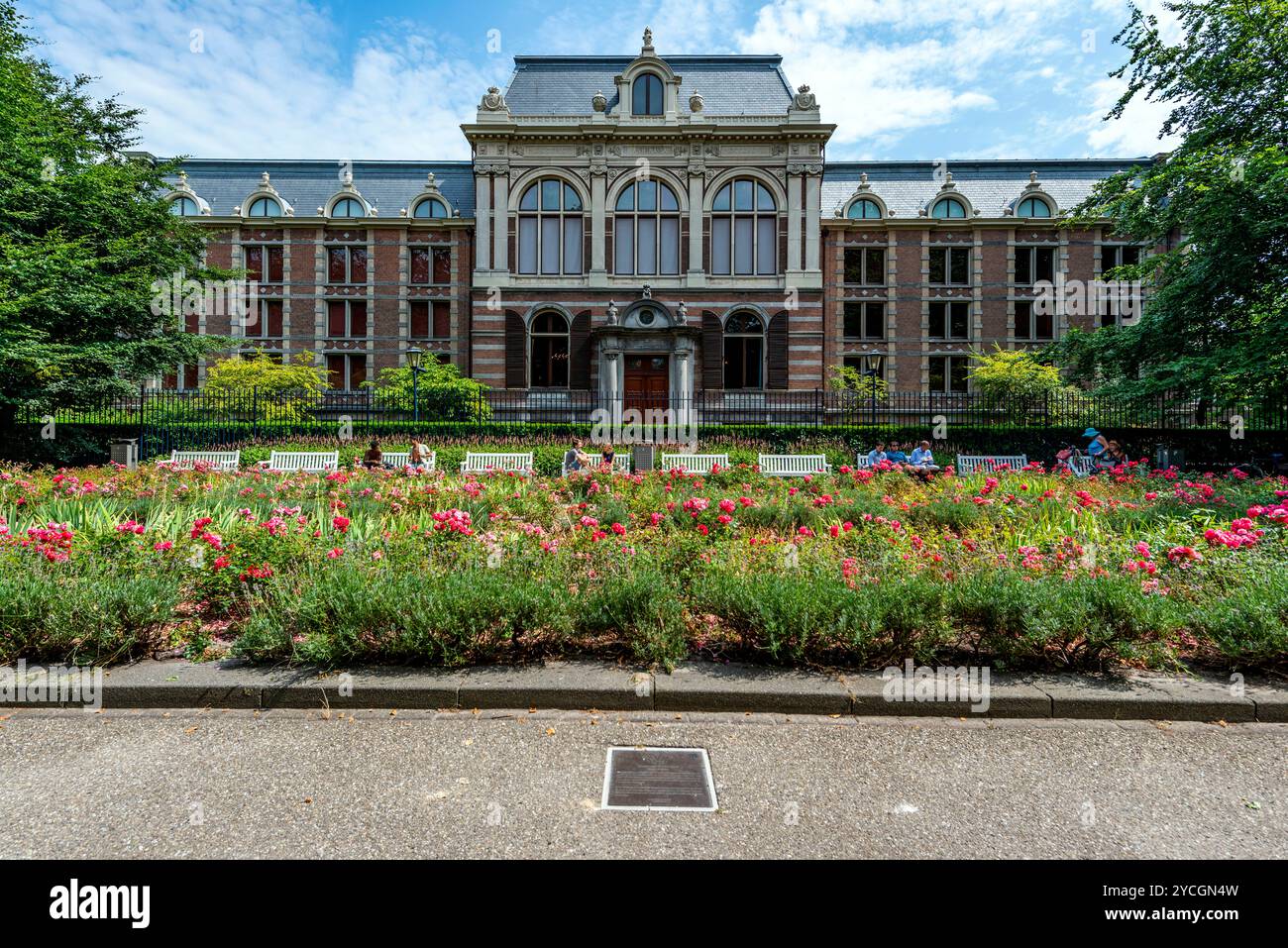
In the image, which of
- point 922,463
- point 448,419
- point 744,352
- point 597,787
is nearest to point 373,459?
point 448,419

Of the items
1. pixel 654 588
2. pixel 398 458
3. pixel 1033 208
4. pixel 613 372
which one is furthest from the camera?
pixel 1033 208

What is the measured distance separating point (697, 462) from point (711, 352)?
12.9 meters

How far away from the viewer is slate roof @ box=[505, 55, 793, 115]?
27.9 meters

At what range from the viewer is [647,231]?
89.2ft

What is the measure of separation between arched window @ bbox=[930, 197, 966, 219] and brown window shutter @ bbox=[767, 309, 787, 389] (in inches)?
404

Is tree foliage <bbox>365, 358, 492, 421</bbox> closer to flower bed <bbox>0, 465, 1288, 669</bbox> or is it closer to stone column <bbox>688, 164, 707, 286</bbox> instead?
stone column <bbox>688, 164, 707, 286</bbox>

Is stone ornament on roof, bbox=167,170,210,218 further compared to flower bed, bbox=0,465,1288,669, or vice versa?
stone ornament on roof, bbox=167,170,210,218

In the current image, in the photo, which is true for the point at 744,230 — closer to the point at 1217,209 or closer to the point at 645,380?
the point at 645,380

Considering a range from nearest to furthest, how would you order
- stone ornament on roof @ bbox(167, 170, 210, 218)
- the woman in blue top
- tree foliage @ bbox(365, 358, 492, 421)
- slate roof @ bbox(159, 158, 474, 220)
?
the woman in blue top
tree foliage @ bbox(365, 358, 492, 421)
stone ornament on roof @ bbox(167, 170, 210, 218)
slate roof @ bbox(159, 158, 474, 220)

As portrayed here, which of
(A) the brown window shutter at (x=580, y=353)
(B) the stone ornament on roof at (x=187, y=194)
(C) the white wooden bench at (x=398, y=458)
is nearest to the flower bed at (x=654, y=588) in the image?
(C) the white wooden bench at (x=398, y=458)

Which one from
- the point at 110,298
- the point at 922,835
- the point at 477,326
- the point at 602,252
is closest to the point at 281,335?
the point at 477,326

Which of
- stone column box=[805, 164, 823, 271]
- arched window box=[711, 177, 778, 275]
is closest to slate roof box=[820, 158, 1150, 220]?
stone column box=[805, 164, 823, 271]

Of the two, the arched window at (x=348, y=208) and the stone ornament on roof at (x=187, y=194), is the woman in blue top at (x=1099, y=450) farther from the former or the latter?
the stone ornament on roof at (x=187, y=194)

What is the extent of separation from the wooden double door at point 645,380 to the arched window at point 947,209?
15456mm
